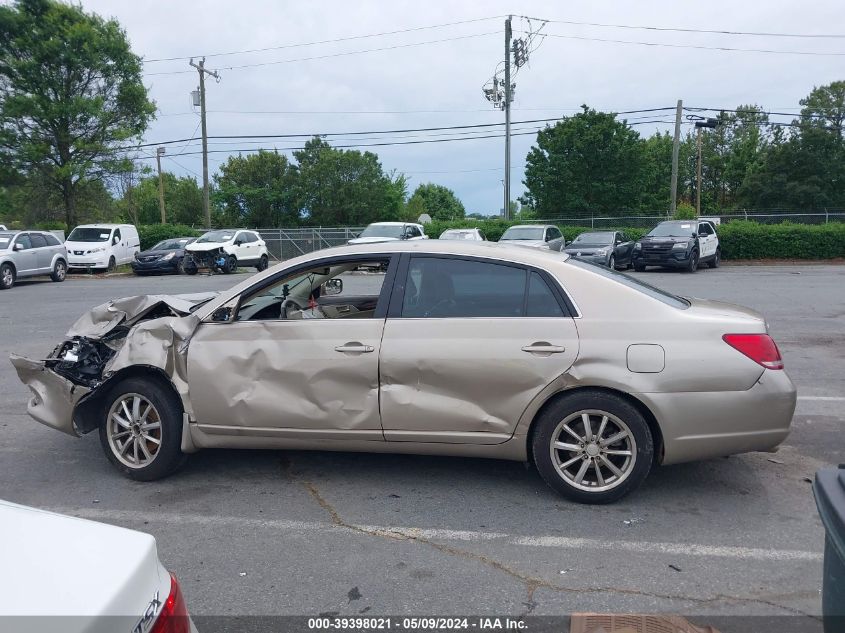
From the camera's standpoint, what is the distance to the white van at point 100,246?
25.7 meters

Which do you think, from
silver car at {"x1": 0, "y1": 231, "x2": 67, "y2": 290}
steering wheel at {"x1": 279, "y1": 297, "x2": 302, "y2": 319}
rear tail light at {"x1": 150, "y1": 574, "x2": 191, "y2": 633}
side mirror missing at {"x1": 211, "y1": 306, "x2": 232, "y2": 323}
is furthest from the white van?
rear tail light at {"x1": 150, "y1": 574, "x2": 191, "y2": 633}

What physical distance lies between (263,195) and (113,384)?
55127mm

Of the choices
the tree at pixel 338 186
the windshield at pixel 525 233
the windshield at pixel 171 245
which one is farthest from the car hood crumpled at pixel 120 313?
the tree at pixel 338 186

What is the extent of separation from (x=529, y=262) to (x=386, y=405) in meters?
1.30

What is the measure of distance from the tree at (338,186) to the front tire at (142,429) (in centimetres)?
5311

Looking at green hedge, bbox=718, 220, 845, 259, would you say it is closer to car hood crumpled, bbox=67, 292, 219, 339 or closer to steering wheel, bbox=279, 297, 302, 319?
steering wheel, bbox=279, 297, 302, 319

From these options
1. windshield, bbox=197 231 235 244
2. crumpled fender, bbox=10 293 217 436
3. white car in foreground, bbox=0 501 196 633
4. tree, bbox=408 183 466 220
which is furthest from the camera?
tree, bbox=408 183 466 220

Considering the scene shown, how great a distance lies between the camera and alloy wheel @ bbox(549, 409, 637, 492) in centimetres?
427

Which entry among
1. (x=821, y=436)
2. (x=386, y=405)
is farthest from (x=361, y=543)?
(x=821, y=436)

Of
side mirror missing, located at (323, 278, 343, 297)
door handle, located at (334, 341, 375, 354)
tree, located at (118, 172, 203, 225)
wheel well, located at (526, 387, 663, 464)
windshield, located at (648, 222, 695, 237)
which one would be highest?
tree, located at (118, 172, 203, 225)

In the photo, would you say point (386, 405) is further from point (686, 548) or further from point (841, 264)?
point (841, 264)

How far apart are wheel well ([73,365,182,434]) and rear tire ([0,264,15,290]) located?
1757cm

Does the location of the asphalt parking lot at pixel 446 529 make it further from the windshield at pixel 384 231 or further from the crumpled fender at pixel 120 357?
the windshield at pixel 384 231

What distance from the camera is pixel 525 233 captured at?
26.0m
